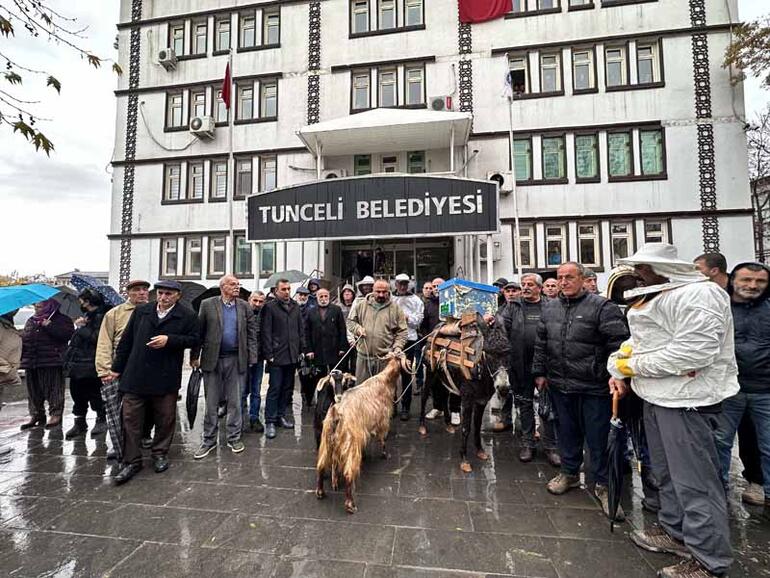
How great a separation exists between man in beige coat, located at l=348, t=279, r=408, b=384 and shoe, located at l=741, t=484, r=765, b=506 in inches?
143

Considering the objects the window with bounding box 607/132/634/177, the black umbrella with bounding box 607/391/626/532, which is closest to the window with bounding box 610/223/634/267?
the window with bounding box 607/132/634/177

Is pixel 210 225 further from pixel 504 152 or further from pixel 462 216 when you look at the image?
pixel 504 152

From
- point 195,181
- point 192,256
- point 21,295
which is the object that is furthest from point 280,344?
point 195,181

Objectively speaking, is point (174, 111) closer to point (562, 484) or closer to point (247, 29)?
point (247, 29)

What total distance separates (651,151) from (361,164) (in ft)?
33.6

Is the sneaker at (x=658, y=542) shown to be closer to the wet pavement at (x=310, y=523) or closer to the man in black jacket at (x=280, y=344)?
the wet pavement at (x=310, y=523)

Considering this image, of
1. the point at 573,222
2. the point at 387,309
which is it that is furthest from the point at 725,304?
the point at 573,222

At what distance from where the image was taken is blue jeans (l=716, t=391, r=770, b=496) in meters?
3.31

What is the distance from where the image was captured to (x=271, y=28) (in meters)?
15.7

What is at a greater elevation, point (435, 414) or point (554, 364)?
point (554, 364)

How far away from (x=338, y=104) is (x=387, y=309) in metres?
12.3

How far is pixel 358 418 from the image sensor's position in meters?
3.64

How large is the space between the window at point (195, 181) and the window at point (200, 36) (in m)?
4.99

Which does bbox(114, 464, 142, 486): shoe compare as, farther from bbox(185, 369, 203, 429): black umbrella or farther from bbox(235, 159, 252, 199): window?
bbox(235, 159, 252, 199): window
